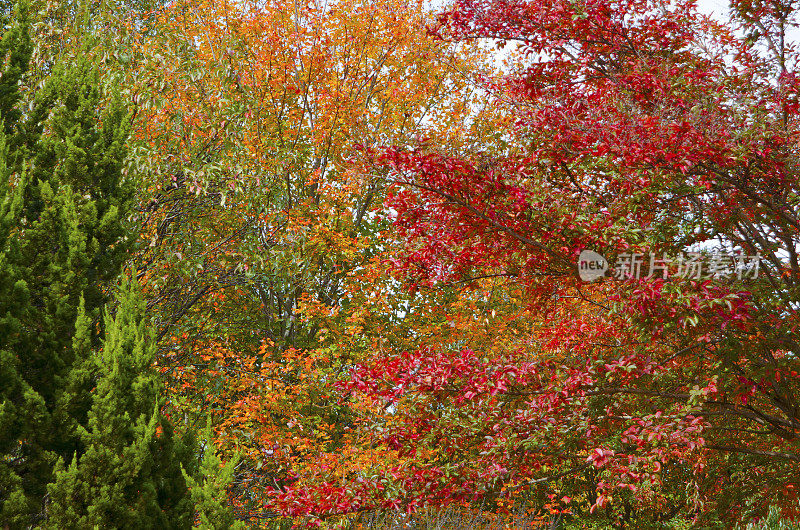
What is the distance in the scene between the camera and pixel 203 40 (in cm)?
1589

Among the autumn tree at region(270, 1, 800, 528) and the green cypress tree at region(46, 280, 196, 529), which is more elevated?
the autumn tree at region(270, 1, 800, 528)

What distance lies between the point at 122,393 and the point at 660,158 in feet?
17.2

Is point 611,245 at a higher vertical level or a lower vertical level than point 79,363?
higher

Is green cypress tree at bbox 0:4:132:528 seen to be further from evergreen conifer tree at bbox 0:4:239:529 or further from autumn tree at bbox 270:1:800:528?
autumn tree at bbox 270:1:800:528

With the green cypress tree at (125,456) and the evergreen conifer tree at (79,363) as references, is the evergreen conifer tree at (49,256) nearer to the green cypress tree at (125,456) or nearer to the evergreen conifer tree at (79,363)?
the evergreen conifer tree at (79,363)

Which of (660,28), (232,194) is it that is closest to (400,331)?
(232,194)

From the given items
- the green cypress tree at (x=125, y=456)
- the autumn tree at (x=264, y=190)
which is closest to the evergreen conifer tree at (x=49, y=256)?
the green cypress tree at (x=125, y=456)

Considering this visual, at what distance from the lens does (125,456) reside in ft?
21.6

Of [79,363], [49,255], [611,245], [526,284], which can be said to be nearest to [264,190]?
[49,255]

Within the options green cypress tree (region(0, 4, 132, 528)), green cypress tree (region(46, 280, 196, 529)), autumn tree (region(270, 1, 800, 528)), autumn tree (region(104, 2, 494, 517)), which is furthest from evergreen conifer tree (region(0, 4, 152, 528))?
autumn tree (region(270, 1, 800, 528))

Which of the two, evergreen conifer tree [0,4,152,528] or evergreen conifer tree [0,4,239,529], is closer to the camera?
evergreen conifer tree [0,4,239,529]

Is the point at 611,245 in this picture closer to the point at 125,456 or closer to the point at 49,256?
the point at 125,456

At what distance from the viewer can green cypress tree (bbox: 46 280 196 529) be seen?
6461 millimetres

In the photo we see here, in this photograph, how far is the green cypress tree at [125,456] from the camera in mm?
6461
